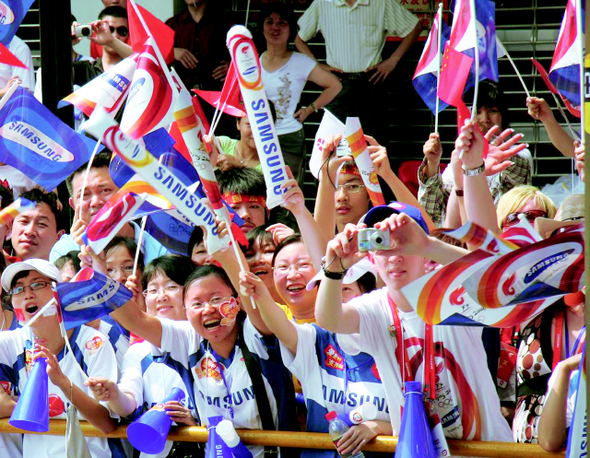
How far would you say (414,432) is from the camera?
11.5 feet

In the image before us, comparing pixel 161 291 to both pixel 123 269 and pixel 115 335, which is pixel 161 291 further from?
pixel 123 269

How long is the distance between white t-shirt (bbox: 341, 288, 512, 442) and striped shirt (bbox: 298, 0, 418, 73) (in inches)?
134

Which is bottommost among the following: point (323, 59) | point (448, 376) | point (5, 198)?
point (448, 376)

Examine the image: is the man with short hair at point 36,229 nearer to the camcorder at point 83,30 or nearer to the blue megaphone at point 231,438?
the camcorder at point 83,30

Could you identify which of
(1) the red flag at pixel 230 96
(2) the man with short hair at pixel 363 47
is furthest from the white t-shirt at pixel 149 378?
(2) the man with short hair at pixel 363 47

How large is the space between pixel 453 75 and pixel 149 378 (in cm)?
201

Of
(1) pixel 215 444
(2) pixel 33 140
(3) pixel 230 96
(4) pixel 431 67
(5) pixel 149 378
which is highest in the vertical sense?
(4) pixel 431 67

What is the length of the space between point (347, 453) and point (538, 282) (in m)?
1.00

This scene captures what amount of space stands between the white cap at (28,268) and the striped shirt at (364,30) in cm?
305

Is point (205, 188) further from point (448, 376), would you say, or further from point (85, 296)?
point (448, 376)

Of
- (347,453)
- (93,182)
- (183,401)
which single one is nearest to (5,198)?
(93,182)

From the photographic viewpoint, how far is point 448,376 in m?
3.65

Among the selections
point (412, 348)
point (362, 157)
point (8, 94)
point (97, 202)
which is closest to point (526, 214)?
point (362, 157)

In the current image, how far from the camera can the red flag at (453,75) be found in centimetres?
491
